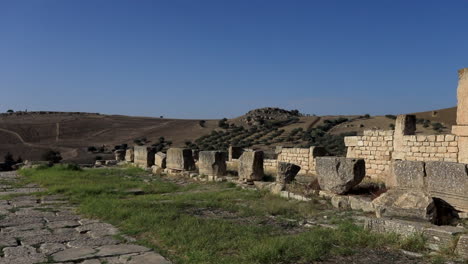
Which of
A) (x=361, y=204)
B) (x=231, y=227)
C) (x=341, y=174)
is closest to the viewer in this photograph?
(x=231, y=227)

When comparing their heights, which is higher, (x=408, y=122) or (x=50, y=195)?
(x=408, y=122)

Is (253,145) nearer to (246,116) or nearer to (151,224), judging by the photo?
(246,116)

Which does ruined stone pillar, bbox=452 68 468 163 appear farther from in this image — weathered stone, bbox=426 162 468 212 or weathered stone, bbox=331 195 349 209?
weathered stone, bbox=331 195 349 209

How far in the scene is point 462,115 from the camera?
10289mm

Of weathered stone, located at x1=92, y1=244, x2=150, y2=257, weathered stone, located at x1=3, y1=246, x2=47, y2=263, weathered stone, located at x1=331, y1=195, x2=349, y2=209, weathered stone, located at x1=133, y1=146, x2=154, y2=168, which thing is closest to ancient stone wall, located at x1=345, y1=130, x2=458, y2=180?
weathered stone, located at x1=331, y1=195, x2=349, y2=209

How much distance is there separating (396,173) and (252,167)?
489cm

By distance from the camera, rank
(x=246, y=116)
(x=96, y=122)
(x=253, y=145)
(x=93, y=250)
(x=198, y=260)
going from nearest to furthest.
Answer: (x=198, y=260) < (x=93, y=250) < (x=253, y=145) < (x=246, y=116) < (x=96, y=122)

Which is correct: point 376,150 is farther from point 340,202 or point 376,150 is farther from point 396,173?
point 396,173

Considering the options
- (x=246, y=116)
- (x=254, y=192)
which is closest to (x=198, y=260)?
(x=254, y=192)

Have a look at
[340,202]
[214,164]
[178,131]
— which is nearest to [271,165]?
[214,164]

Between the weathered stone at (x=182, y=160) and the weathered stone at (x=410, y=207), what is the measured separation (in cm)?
985

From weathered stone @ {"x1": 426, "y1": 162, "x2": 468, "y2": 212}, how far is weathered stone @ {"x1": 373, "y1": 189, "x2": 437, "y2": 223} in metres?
0.64

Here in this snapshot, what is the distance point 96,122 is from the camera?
234ft

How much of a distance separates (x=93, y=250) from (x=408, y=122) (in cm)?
1020
